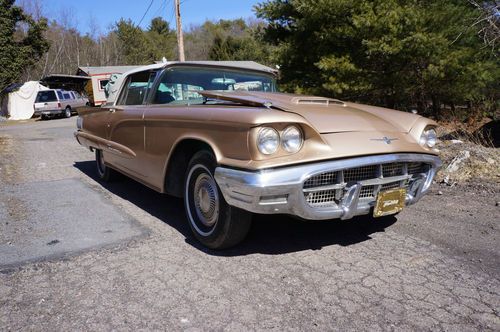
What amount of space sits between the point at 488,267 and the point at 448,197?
198 centimetres

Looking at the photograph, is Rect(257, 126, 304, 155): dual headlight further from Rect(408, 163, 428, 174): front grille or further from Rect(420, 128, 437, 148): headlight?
Rect(420, 128, 437, 148): headlight

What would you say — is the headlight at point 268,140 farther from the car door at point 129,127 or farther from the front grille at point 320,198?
the car door at point 129,127

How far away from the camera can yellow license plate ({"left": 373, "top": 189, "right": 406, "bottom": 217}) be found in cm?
321

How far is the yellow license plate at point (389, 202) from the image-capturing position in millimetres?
3207

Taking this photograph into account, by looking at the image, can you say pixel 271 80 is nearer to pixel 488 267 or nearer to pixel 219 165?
pixel 219 165

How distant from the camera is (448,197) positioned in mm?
4973

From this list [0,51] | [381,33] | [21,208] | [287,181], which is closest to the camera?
[287,181]

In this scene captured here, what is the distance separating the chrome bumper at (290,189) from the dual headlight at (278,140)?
161 mm

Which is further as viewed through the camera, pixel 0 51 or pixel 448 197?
pixel 0 51

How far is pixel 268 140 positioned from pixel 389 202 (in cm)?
109

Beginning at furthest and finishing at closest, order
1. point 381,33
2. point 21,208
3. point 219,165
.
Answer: point 381,33
point 21,208
point 219,165

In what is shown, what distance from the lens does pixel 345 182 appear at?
307 centimetres

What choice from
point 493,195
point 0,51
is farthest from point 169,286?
point 0,51

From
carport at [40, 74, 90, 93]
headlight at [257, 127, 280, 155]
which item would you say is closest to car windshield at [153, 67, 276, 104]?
headlight at [257, 127, 280, 155]
